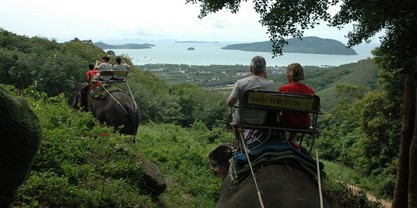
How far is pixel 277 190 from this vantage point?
2.97 m

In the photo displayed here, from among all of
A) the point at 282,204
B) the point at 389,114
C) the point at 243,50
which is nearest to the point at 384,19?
the point at 282,204

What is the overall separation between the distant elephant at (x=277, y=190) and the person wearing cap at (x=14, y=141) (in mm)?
2161

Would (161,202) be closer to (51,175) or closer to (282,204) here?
(51,175)


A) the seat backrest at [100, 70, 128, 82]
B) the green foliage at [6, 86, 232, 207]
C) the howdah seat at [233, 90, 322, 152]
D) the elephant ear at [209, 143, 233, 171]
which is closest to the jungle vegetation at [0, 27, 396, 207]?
the green foliage at [6, 86, 232, 207]

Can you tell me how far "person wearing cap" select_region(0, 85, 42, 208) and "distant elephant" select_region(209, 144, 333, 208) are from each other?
7.09 feet

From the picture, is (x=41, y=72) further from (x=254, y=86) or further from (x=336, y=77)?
(x=336, y=77)

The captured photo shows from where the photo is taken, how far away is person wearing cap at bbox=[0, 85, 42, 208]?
1270 mm

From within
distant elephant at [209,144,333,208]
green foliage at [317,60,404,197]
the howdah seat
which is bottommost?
green foliage at [317,60,404,197]

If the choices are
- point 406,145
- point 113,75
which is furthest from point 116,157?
point 406,145

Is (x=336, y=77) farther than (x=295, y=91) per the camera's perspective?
Yes

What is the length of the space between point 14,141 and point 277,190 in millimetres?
2413

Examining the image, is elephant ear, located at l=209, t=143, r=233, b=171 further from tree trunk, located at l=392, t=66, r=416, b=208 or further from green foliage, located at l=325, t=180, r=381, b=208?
tree trunk, located at l=392, t=66, r=416, b=208

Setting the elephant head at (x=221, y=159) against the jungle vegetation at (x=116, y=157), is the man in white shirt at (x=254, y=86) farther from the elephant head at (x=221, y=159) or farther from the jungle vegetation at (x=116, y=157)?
the elephant head at (x=221, y=159)

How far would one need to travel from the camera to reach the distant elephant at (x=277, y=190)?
2.84 meters
